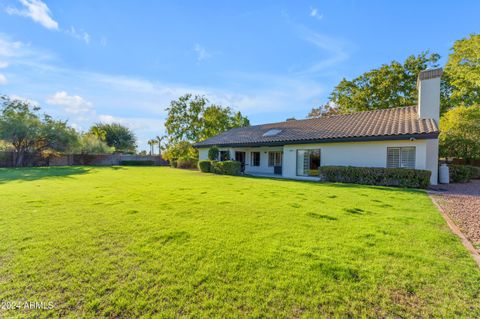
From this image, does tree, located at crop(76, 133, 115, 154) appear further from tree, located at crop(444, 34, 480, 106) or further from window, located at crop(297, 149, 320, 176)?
tree, located at crop(444, 34, 480, 106)

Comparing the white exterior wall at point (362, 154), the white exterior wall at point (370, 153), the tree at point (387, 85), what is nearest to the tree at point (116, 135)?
the white exterior wall at point (362, 154)

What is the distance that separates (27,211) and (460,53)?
911 inches

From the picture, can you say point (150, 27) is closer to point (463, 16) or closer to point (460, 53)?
point (463, 16)

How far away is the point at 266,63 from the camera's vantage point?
1627cm

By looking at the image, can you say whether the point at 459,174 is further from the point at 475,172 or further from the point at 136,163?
the point at 136,163

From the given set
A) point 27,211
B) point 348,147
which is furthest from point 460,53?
point 27,211

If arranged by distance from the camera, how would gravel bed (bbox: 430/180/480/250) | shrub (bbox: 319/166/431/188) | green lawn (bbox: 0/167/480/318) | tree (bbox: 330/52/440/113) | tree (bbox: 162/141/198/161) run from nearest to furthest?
green lawn (bbox: 0/167/480/318), gravel bed (bbox: 430/180/480/250), shrub (bbox: 319/166/431/188), tree (bbox: 330/52/440/113), tree (bbox: 162/141/198/161)

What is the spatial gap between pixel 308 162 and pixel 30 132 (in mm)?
28332

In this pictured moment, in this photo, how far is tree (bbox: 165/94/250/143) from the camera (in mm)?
31250

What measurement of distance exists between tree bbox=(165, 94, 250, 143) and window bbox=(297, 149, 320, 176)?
18512 millimetres

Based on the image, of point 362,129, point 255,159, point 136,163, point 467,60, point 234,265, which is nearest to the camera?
point 234,265

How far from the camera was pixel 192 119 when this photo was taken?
103 ft

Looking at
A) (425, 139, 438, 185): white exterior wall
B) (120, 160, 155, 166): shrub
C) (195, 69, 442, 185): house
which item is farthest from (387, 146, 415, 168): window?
(120, 160, 155, 166): shrub

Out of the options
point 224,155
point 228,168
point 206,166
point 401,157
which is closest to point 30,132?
point 206,166
